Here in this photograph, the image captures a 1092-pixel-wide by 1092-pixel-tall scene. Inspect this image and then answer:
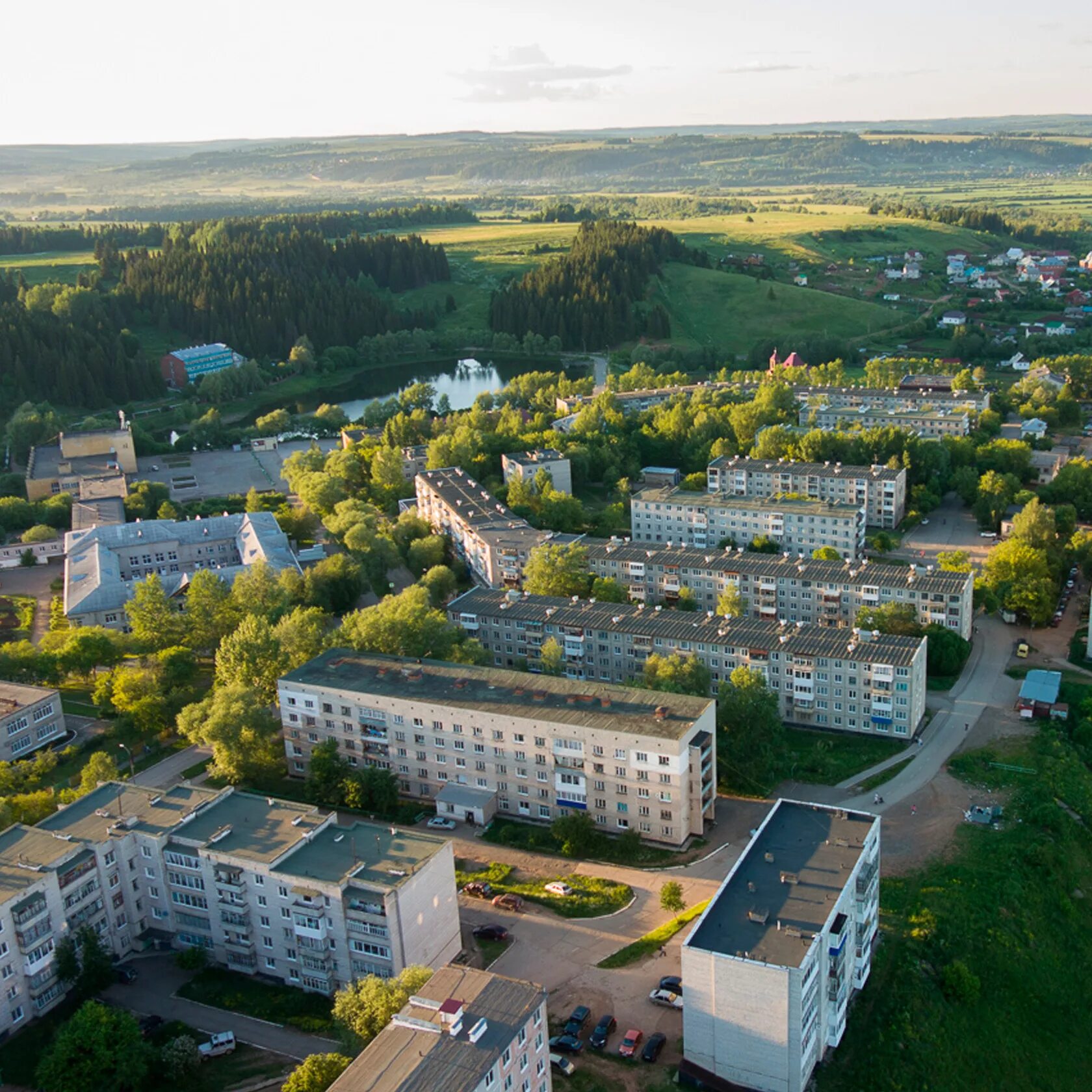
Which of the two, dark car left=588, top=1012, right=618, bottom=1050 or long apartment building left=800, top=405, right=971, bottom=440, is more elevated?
long apartment building left=800, top=405, right=971, bottom=440

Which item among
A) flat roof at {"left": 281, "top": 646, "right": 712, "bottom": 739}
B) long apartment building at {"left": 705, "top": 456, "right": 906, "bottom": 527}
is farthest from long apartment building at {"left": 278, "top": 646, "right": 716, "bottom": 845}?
long apartment building at {"left": 705, "top": 456, "right": 906, "bottom": 527}

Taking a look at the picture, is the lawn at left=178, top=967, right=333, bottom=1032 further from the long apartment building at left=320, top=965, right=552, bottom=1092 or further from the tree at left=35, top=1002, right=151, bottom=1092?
the long apartment building at left=320, top=965, right=552, bottom=1092

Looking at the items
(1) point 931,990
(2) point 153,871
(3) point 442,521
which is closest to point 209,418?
(3) point 442,521

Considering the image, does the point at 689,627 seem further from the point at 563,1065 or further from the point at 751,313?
the point at 751,313

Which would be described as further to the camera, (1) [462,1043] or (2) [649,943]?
(2) [649,943]

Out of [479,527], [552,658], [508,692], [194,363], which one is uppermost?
[194,363]

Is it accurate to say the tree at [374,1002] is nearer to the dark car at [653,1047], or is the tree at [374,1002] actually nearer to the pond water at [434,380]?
the dark car at [653,1047]

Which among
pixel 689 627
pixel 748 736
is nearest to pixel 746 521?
pixel 689 627

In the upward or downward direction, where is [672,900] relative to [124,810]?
downward

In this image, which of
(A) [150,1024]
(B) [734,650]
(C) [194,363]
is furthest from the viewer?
(C) [194,363]
